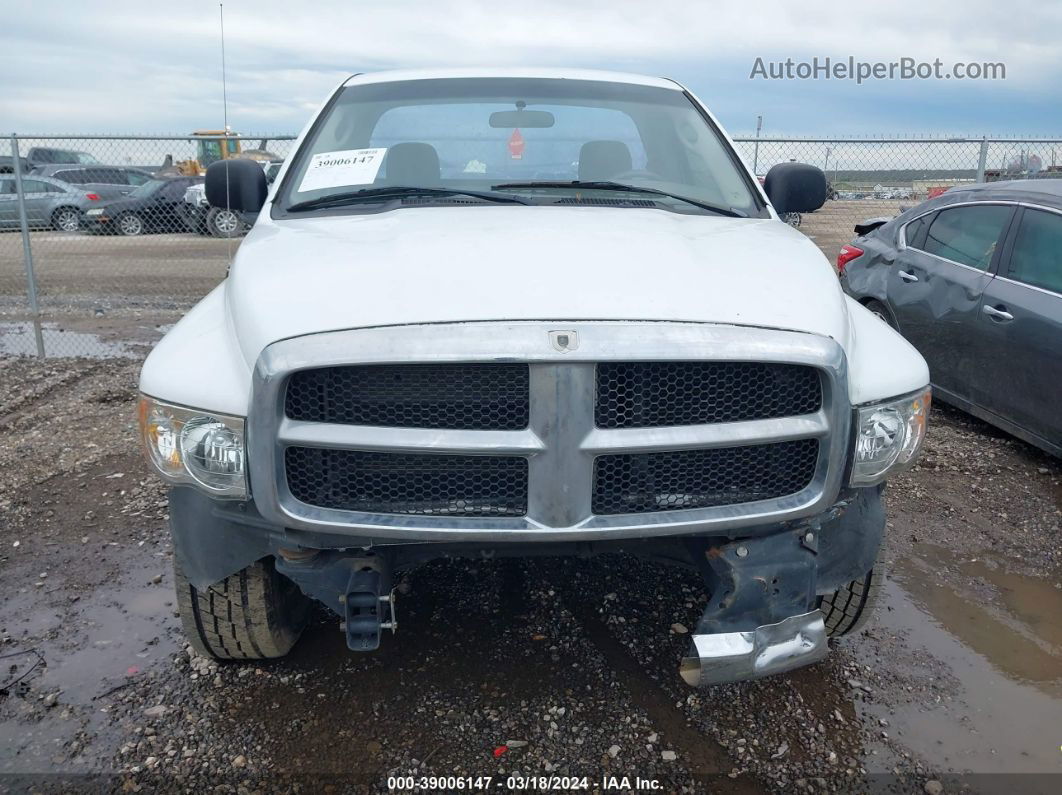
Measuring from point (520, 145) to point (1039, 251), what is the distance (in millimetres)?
3421

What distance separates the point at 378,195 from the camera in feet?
10.2

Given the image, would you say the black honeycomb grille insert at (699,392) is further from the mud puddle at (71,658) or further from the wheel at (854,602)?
the mud puddle at (71,658)

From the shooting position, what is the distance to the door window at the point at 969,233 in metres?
5.31

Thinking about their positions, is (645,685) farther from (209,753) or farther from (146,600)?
(146,600)

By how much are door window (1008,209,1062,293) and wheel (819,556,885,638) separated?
286 cm

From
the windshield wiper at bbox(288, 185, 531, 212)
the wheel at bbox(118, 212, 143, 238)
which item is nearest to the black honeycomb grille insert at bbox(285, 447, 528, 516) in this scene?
the windshield wiper at bbox(288, 185, 531, 212)

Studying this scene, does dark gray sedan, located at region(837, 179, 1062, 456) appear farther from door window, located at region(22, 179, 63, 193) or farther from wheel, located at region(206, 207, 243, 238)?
door window, located at region(22, 179, 63, 193)

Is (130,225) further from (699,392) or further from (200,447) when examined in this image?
(699,392)

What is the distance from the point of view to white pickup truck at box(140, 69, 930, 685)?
2.04m

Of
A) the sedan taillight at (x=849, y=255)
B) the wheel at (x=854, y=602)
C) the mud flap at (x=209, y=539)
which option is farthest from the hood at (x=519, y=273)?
the sedan taillight at (x=849, y=255)

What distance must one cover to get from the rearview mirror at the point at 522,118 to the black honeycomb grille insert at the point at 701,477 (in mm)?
1898

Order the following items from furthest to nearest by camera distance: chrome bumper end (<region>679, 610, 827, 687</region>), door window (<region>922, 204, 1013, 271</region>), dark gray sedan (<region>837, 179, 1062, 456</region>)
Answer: door window (<region>922, 204, 1013, 271</region>) < dark gray sedan (<region>837, 179, 1062, 456</region>) < chrome bumper end (<region>679, 610, 827, 687</region>)

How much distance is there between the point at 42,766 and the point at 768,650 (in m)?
2.14

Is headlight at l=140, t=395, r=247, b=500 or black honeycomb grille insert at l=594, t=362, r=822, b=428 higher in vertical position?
black honeycomb grille insert at l=594, t=362, r=822, b=428
